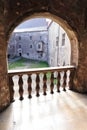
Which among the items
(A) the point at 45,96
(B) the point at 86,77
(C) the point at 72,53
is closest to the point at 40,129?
(A) the point at 45,96

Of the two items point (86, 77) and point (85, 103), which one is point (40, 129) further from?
point (86, 77)

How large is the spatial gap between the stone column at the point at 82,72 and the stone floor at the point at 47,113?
0.24 metres

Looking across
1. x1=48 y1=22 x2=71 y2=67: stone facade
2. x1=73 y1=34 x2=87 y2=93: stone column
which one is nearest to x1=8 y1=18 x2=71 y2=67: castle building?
x1=48 y1=22 x2=71 y2=67: stone facade

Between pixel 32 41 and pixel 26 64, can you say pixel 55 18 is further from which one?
pixel 32 41

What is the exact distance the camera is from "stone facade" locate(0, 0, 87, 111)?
102 inches

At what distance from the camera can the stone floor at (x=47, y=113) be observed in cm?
215

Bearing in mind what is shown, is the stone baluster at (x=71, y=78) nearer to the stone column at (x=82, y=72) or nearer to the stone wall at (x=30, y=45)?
the stone column at (x=82, y=72)

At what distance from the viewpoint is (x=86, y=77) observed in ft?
10.9

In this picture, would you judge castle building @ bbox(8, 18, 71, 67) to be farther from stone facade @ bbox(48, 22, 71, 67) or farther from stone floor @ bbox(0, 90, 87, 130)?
stone floor @ bbox(0, 90, 87, 130)

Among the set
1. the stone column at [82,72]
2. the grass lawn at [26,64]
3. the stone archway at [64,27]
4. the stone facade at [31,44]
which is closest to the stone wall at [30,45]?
the stone facade at [31,44]

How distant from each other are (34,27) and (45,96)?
2375cm

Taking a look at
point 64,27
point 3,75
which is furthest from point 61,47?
point 3,75

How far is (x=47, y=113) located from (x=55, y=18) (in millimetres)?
1929

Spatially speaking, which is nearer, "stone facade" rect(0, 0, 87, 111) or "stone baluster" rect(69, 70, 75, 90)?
"stone facade" rect(0, 0, 87, 111)
